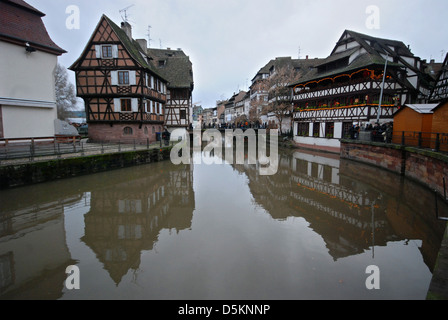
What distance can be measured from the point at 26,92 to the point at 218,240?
1667 centimetres

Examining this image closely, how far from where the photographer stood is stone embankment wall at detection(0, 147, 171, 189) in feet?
39.1

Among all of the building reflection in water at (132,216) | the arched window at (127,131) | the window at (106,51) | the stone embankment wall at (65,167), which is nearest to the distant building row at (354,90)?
the building reflection in water at (132,216)

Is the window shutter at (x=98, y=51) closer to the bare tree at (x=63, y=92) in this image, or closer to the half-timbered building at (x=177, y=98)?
the half-timbered building at (x=177, y=98)

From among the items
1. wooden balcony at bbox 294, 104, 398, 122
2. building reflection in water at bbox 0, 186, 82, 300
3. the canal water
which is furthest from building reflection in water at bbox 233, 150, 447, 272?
wooden balcony at bbox 294, 104, 398, 122

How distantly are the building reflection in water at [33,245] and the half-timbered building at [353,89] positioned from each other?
2194 cm

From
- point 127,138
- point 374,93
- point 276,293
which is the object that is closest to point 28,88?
point 127,138

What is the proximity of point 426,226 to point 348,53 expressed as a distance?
23.4 m

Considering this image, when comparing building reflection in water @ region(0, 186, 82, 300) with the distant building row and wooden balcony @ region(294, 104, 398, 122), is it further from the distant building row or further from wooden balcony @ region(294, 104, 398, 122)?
wooden balcony @ region(294, 104, 398, 122)

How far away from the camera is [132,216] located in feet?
29.6

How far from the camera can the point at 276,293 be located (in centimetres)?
472

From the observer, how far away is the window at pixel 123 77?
78.7 feet

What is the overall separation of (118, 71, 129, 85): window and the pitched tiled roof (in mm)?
6198
